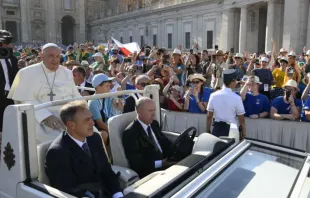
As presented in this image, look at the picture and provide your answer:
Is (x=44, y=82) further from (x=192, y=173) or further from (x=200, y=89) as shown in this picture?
(x=200, y=89)

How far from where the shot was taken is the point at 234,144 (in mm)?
3625

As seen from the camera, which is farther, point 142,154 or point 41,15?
point 41,15

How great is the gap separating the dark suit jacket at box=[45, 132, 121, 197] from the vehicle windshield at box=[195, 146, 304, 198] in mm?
1028

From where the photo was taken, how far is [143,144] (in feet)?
13.1

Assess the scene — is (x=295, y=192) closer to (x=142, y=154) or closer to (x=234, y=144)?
(x=234, y=144)

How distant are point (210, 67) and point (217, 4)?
28.9 meters

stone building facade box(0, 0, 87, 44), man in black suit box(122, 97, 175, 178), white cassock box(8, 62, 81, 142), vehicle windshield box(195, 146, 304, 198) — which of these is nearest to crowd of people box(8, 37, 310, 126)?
white cassock box(8, 62, 81, 142)

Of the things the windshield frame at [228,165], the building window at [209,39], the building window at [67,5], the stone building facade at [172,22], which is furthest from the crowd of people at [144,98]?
the building window at [67,5]

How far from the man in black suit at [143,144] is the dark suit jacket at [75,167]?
2.18 ft

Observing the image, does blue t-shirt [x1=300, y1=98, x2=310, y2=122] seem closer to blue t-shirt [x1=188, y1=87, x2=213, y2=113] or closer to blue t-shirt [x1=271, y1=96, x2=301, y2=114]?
blue t-shirt [x1=271, y1=96, x2=301, y2=114]

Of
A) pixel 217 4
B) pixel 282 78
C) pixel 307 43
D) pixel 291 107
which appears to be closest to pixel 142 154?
pixel 291 107

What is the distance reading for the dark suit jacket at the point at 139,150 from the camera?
3863mm

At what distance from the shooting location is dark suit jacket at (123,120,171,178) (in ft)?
12.7

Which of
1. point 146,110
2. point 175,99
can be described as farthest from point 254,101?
point 146,110
